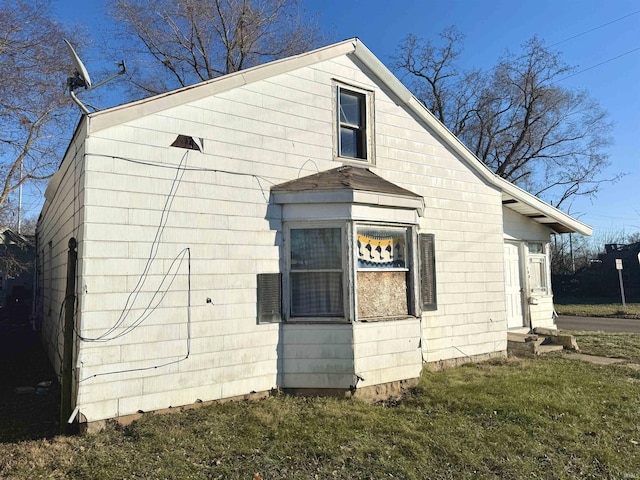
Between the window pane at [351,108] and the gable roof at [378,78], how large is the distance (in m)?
0.60

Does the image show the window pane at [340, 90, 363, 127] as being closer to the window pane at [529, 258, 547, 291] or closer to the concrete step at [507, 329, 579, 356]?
the concrete step at [507, 329, 579, 356]

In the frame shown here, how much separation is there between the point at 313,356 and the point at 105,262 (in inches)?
115

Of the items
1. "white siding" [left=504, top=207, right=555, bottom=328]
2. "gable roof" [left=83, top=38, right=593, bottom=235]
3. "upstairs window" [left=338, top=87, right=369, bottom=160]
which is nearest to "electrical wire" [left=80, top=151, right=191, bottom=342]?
"gable roof" [left=83, top=38, right=593, bottom=235]

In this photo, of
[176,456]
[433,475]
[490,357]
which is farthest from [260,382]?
[490,357]

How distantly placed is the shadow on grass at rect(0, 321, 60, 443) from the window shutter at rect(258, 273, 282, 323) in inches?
106

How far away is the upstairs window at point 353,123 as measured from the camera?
7.65 m

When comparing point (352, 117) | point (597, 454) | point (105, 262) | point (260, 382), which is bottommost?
point (597, 454)

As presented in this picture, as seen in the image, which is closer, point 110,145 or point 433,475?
point 433,475

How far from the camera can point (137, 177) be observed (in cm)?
548

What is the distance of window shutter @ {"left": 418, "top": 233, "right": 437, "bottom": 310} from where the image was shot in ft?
26.7

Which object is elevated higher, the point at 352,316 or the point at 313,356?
the point at 352,316

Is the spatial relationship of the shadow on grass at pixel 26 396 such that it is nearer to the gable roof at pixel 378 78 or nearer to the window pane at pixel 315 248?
the gable roof at pixel 378 78

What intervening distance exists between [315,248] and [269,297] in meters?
0.94

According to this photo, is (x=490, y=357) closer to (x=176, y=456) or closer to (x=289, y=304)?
(x=289, y=304)
